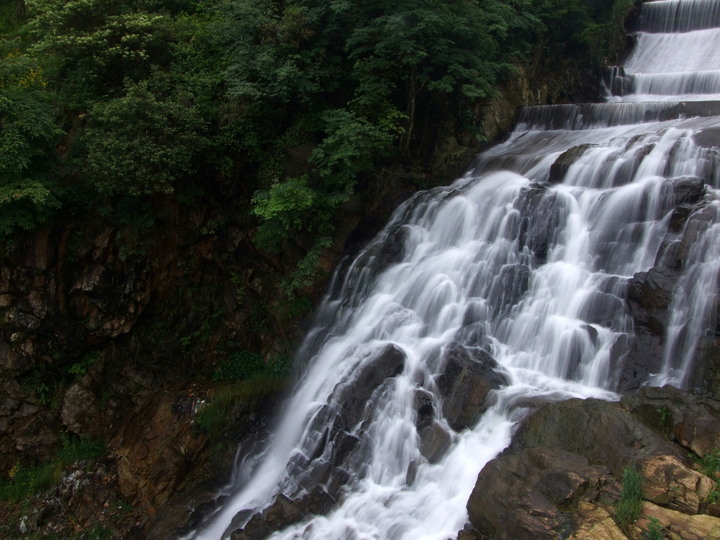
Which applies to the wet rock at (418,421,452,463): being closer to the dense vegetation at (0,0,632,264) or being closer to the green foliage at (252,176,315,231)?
the dense vegetation at (0,0,632,264)

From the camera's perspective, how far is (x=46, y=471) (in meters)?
11.8

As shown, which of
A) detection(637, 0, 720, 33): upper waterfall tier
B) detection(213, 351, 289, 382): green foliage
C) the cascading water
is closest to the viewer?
the cascading water

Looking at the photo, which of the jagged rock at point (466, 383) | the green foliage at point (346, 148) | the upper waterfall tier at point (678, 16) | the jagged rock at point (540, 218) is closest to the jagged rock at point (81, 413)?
the green foliage at point (346, 148)

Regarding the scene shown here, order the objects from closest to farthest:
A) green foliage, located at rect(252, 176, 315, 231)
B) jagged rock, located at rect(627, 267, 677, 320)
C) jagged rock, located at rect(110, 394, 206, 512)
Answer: jagged rock, located at rect(627, 267, 677, 320) < jagged rock, located at rect(110, 394, 206, 512) < green foliage, located at rect(252, 176, 315, 231)

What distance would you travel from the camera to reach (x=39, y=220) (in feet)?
37.0

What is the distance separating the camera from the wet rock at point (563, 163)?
10740 millimetres

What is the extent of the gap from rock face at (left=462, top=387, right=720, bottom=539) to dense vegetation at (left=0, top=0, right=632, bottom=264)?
241 inches

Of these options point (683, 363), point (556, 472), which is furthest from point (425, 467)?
point (683, 363)

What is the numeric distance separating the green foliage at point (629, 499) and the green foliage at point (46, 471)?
1082cm

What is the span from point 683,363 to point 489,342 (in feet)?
9.06

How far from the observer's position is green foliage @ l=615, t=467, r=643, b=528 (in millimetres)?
5277

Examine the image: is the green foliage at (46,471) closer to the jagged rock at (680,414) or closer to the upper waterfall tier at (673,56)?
the jagged rock at (680,414)

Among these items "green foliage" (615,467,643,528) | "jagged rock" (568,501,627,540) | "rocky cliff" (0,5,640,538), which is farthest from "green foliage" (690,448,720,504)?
"rocky cliff" (0,5,640,538)

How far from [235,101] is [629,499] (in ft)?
34.9
